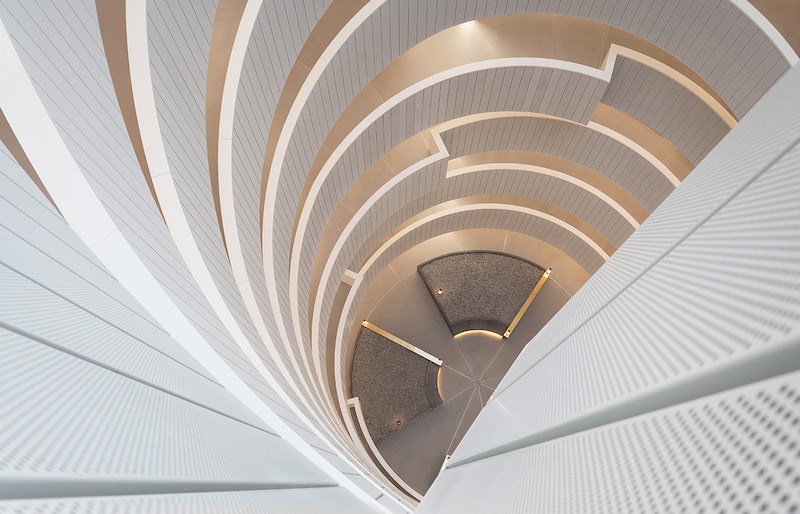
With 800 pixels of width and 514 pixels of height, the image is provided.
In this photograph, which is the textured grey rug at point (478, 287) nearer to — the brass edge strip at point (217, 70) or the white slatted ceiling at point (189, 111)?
the brass edge strip at point (217, 70)

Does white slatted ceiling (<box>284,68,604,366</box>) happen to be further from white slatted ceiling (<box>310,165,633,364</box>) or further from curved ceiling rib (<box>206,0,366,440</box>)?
curved ceiling rib (<box>206,0,366,440</box>)

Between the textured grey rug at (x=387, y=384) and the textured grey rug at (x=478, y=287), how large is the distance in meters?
1.81

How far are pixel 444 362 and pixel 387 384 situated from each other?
1.86 metres

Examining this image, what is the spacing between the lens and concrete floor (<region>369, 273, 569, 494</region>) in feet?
42.4

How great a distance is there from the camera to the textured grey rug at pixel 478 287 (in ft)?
47.1

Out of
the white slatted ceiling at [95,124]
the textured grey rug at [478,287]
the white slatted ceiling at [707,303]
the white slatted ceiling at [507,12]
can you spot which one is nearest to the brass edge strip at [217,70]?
the white slatted ceiling at [507,12]

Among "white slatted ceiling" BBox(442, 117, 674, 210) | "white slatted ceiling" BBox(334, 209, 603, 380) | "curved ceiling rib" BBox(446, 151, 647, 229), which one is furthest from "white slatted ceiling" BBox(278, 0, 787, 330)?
"white slatted ceiling" BBox(334, 209, 603, 380)

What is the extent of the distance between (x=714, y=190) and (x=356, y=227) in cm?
956

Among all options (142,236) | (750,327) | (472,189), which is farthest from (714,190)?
(472,189)

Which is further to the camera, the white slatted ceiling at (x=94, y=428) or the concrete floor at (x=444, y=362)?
the concrete floor at (x=444, y=362)

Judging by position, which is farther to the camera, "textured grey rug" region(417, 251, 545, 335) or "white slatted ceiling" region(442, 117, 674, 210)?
"textured grey rug" region(417, 251, 545, 335)

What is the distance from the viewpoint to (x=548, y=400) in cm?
175

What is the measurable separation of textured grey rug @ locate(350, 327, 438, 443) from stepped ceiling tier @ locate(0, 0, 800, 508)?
556 millimetres

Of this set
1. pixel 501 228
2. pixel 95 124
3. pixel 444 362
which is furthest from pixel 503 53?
pixel 95 124
